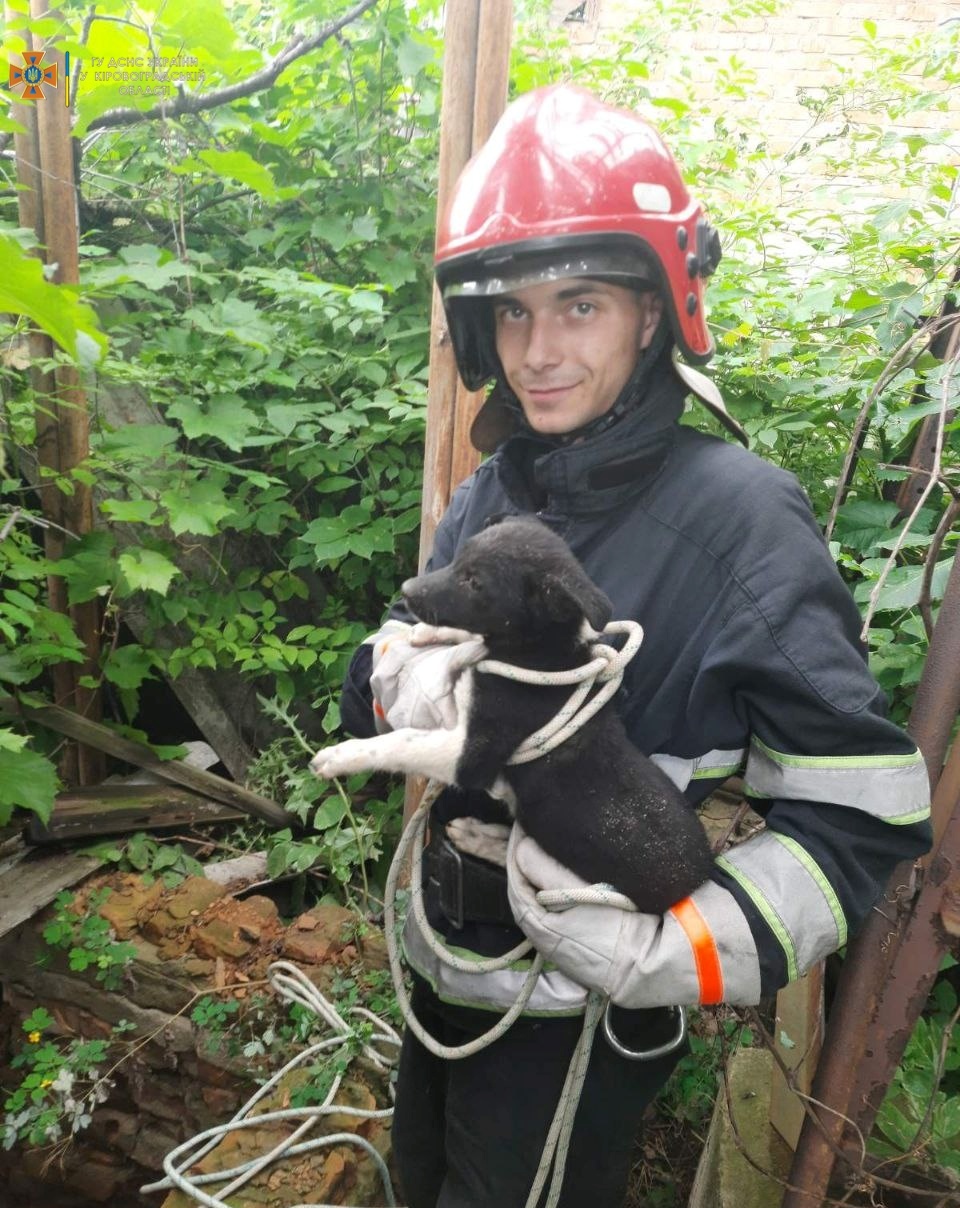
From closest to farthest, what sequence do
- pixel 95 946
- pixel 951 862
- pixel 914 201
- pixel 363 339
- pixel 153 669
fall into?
pixel 951 862 < pixel 914 201 < pixel 95 946 < pixel 363 339 < pixel 153 669

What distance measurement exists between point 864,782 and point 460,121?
2.09 m

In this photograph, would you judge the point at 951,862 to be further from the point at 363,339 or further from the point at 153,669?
the point at 153,669

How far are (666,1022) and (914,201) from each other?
2.28 metres

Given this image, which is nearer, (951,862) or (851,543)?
(951,862)

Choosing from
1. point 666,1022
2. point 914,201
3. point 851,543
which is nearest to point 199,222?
point 914,201

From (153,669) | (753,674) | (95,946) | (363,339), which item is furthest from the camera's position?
(153,669)

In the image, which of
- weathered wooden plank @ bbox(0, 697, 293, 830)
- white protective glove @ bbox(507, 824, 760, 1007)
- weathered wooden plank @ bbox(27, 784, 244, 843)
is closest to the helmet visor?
white protective glove @ bbox(507, 824, 760, 1007)

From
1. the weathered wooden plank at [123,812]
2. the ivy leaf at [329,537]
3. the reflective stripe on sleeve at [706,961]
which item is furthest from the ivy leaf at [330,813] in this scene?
the reflective stripe on sleeve at [706,961]

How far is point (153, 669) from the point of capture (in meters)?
3.70

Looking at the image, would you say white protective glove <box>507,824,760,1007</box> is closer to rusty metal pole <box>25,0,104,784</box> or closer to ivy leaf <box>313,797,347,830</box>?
ivy leaf <box>313,797,347,830</box>

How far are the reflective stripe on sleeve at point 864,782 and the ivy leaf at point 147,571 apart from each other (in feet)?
7.23

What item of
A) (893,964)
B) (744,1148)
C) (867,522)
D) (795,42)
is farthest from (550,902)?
(795,42)

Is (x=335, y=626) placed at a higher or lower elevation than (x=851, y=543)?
lower

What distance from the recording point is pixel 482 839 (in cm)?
137
